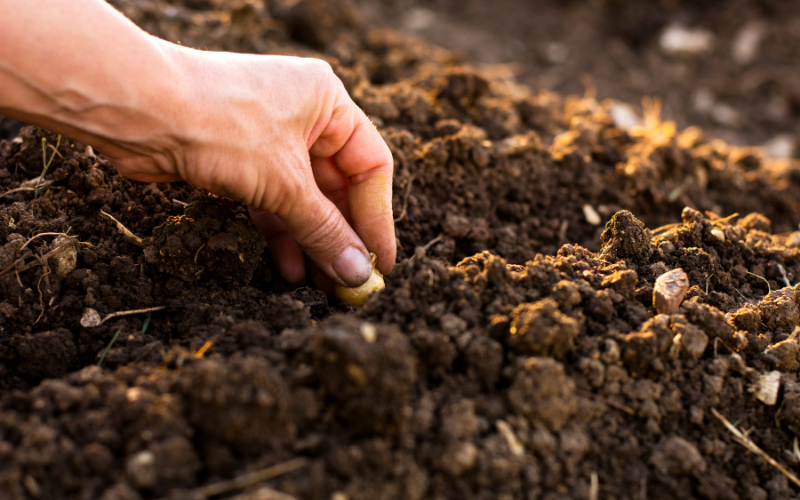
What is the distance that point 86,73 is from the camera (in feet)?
4.95

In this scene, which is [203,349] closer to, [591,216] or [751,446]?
[751,446]

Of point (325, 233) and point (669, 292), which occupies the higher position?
point (669, 292)

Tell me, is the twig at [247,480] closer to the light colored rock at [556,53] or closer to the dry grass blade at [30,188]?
the dry grass blade at [30,188]

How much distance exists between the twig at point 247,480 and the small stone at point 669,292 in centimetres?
126

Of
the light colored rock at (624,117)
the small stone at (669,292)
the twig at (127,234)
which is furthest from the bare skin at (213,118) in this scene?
the light colored rock at (624,117)

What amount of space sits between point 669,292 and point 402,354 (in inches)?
38.7

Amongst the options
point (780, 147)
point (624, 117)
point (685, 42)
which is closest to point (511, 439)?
point (624, 117)

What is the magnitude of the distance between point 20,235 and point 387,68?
2549 millimetres

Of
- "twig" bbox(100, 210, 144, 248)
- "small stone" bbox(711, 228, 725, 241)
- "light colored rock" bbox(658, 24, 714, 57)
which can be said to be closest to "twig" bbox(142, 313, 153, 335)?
"twig" bbox(100, 210, 144, 248)

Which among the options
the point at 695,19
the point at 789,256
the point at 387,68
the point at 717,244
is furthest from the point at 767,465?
the point at 695,19

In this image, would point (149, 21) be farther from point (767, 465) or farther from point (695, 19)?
point (695, 19)

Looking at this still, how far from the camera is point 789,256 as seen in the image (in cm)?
246

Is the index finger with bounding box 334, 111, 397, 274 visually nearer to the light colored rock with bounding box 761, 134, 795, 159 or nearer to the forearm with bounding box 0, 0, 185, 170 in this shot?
the forearm with bounding box 0, 0, 185, 170

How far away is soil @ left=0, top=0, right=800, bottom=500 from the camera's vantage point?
1337mm
